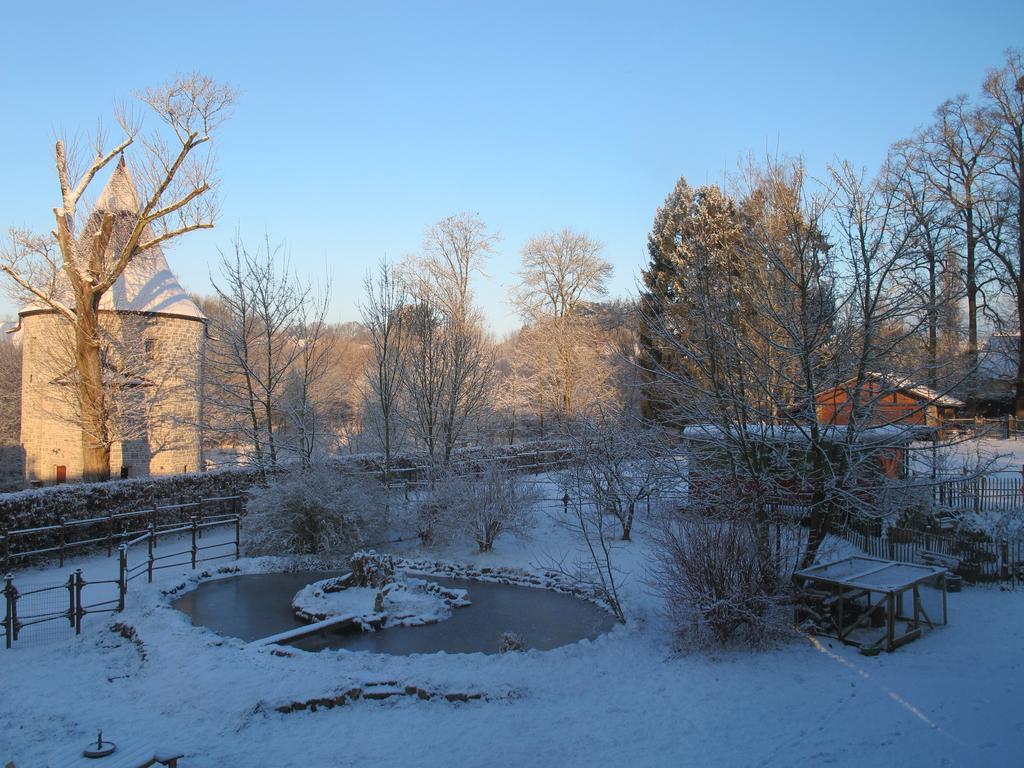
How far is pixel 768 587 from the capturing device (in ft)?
29.8

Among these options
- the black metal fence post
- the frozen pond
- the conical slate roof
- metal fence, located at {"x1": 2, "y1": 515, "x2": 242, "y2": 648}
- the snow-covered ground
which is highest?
the conical slate roof

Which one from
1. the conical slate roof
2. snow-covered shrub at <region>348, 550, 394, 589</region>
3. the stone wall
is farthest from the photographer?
the conical slate roof

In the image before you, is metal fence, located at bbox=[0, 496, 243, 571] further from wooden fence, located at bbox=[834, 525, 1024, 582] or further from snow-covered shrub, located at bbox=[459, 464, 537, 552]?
wooden fence, located at bbox=[834, 525, 1024, 582]

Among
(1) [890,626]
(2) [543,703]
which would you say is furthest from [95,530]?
(1) [890,626]

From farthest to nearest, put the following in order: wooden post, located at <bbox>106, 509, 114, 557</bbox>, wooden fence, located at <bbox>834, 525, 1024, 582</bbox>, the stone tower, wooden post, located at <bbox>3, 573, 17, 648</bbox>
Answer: the stone tower, wooden post, located at <bbox>106, 509, 114, 557</bbox>, wooden fence, located at <bbox>834, 525, 1024, 582</bbox>, wooden post, located at <bbox>3, 573, 17, 648</bbox>

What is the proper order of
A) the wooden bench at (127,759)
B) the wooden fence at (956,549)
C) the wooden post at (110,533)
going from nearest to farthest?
the wooden bench at (127,759), the wooden fence at (956,549), the wooden post at (110,533)

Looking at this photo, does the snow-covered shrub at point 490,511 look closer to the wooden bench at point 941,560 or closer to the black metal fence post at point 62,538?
the wooden bench at point 941,560

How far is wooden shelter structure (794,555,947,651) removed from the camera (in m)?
8.65

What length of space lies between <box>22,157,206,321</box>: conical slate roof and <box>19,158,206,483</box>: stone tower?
0.04 m

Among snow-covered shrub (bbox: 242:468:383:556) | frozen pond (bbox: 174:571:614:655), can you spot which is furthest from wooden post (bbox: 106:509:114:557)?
frozen pond (bbox: 174:571:614:655)

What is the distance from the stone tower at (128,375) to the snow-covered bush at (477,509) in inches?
415

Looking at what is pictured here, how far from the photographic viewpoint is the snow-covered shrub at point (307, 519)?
46.1ft

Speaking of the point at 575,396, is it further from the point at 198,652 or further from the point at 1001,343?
the point at 198,652

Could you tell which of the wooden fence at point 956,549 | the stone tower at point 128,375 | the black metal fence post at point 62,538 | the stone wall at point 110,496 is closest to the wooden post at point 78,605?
the black metal fence post at point 62,538
